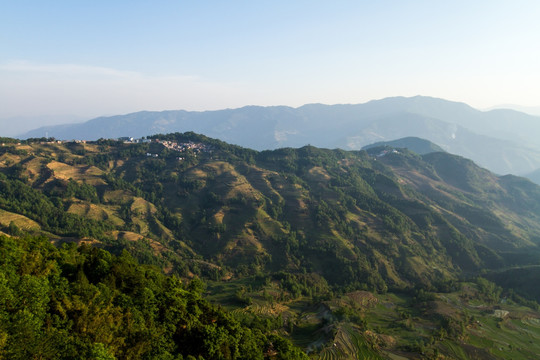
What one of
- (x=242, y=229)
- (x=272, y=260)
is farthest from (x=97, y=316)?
(x=242, y=229)

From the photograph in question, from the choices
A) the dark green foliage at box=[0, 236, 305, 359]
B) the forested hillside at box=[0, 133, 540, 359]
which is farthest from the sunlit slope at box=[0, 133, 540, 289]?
the dark green foliage at box=[0, 236, 305, 359]

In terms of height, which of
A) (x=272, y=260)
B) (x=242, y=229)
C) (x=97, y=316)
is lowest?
(x=272, y=260)

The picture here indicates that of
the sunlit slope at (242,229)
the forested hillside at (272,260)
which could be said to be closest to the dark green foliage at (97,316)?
the forested hillside at (272,260)

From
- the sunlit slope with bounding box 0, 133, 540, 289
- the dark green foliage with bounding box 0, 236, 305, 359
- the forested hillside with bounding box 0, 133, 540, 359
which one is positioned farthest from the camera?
Result: the sunlit slope with bounding box 0, 133, 540, 289

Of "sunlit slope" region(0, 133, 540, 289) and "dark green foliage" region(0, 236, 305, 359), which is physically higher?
"dark green foliage" region(0, 236, 305, 359)

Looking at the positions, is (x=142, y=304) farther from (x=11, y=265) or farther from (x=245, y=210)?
(x=245, y=210)

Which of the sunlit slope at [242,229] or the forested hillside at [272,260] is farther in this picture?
the sunlit slope at [242,229]

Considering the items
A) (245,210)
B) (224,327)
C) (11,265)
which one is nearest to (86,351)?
(11,265)

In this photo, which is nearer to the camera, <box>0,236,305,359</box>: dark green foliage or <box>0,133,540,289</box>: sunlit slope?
<box>0,236,305,359</box>: dark green foliage

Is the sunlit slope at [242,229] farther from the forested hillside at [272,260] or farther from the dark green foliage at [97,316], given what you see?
the dark green foliage at [97,316]

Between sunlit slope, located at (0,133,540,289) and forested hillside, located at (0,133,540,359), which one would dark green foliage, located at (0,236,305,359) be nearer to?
forested hillside, located at (0,133,540,359)

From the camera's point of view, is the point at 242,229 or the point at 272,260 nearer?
the point at 272,260

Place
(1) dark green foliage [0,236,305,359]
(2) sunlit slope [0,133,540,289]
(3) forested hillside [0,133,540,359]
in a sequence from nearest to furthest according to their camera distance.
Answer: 1. (1) dark green foliage [0,236,305,359]
2. (3) forested hillside [0,133,540,359]
3. (2) sunlit slope [0,133,540,289]

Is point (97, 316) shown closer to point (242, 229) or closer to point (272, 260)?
point (272, 260)
